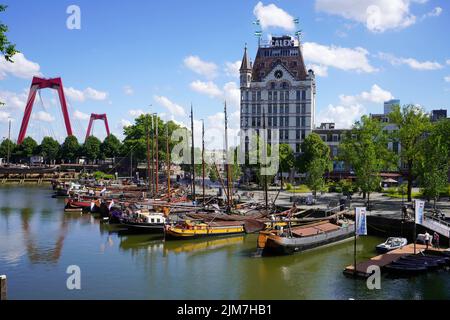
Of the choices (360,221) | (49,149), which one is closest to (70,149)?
(49,149)

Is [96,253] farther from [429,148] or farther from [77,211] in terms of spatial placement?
[429,148]

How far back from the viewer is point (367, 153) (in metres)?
62.1

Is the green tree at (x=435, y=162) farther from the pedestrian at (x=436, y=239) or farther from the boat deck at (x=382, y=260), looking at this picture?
the boat deck at (x=382, y=260)

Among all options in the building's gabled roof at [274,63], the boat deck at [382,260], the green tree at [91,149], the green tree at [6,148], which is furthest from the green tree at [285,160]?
the green tree at [6,148]

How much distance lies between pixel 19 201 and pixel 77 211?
62.4ft

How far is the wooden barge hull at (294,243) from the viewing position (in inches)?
1528

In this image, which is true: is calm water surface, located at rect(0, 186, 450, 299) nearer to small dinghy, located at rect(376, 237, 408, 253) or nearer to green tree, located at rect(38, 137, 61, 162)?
small dinghy, located at rect(376, 237, 408, 253)

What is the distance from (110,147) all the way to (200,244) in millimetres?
110064

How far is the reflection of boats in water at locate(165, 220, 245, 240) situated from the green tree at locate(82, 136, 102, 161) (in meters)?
108

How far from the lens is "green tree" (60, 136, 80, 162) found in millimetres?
151375

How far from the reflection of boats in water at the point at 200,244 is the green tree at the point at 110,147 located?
106 meters

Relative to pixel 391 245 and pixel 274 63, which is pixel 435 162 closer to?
pixel 391 245
